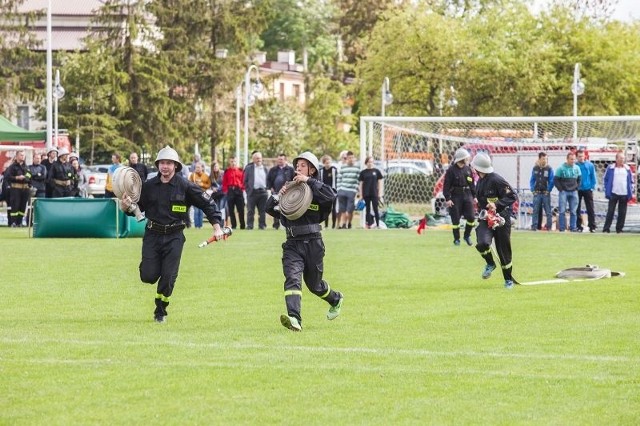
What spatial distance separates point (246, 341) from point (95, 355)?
152 centimetres

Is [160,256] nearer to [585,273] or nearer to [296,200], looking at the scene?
[296,200]

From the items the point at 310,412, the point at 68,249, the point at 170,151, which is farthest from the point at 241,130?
the point at 310,412

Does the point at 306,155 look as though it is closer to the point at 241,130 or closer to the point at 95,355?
the point at 95,355

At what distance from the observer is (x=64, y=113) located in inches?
2753

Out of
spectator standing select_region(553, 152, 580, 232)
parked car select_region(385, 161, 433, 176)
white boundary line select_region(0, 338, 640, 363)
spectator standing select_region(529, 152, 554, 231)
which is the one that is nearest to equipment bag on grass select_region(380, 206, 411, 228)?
parked car select_region(385, 161, 433, 176)

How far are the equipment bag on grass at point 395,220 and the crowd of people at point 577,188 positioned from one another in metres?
3.75

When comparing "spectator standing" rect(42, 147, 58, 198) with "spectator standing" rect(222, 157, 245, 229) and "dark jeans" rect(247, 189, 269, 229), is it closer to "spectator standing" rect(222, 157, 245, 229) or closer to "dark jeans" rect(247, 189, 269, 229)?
"spectator standing" rect(222, 157, 245, 229)

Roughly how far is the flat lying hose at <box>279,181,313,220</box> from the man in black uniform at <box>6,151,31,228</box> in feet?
70.1

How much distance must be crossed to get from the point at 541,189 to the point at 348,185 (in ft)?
15.3

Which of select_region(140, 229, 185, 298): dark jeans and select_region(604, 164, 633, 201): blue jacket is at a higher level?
select_region(604, 164, 633, 201): blue jacket

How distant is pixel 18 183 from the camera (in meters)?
34.2

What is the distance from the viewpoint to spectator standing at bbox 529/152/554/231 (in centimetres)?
3341

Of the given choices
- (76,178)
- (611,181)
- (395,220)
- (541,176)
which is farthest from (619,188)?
(76,178)

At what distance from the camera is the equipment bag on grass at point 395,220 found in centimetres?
3669
